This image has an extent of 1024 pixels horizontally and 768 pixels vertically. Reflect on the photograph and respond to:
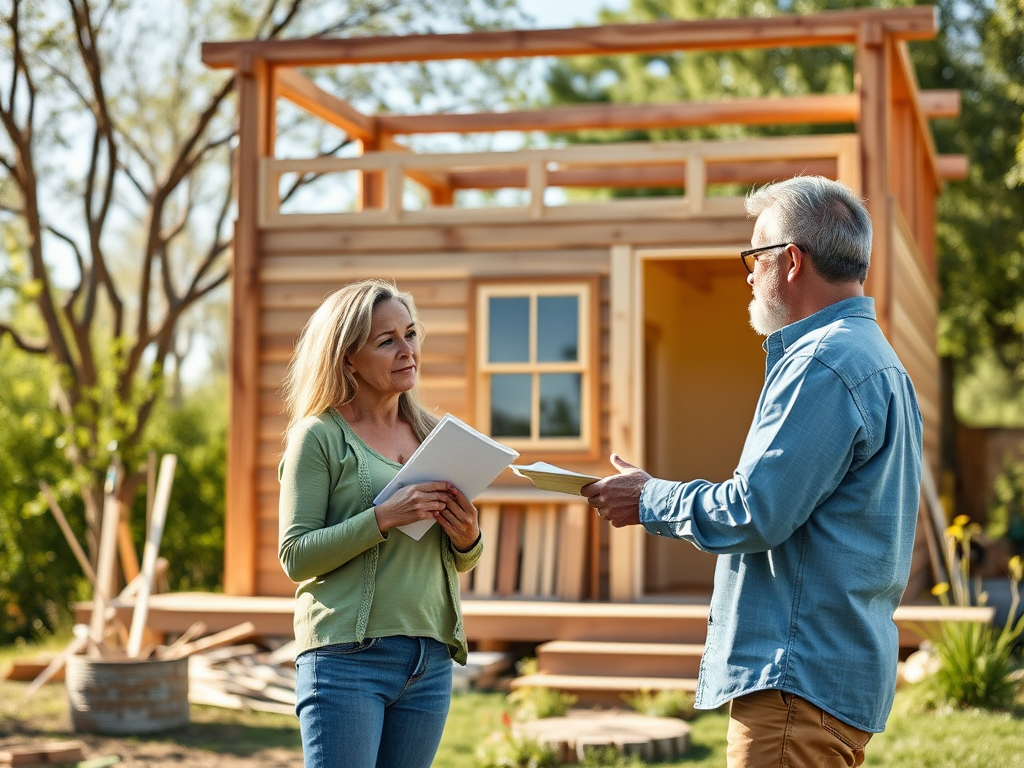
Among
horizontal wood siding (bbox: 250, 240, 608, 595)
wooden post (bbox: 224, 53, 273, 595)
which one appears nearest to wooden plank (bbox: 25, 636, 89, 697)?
wooden post (bbox: 224, 53, 273, 595)

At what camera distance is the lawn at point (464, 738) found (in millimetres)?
5836

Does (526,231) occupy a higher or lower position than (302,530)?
higher

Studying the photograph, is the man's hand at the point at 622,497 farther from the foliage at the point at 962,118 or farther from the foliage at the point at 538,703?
the foliage at the point at 962,118

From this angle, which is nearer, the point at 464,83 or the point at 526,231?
the point at 526,231

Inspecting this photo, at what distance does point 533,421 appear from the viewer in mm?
8961

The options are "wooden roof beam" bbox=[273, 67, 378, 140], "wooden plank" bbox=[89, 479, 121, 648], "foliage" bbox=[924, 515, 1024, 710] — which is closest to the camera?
"foliage" bbox=[924, 515, 1024, 710]

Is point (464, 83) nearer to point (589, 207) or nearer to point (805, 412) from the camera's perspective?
point (589, 207)

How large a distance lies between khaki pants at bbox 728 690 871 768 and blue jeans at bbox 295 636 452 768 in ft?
2.57

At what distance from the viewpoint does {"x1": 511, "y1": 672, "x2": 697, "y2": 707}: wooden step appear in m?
7.39

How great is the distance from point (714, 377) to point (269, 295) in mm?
4671

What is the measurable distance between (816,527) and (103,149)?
55.1ft

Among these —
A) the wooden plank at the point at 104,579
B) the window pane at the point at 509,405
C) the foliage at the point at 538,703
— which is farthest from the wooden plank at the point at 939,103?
the wooden plank at the point at 104,579

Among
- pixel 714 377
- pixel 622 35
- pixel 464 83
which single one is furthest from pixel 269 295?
pixel 464 83

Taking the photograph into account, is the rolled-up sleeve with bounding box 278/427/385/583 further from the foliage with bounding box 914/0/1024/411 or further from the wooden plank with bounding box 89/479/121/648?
the foliage with bounding box 914/0/1024/411
